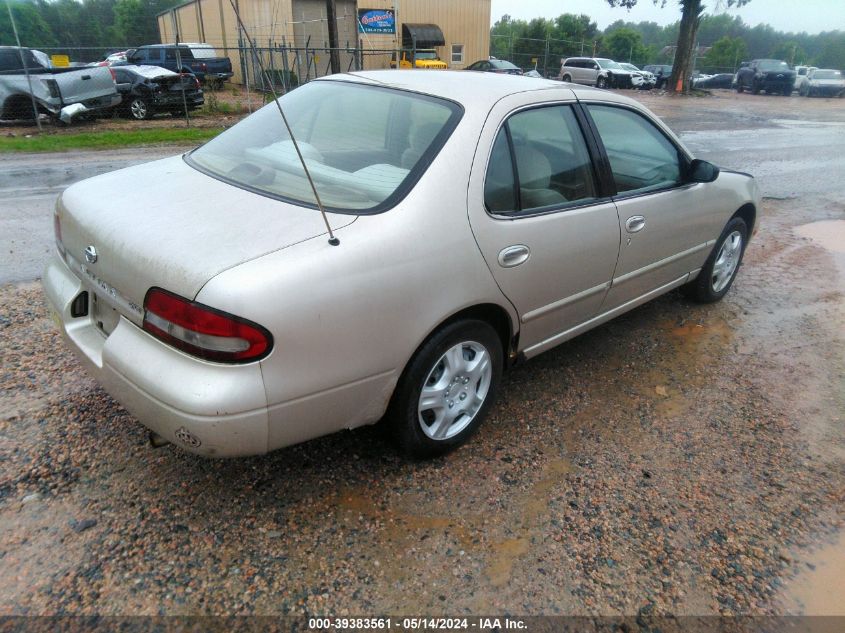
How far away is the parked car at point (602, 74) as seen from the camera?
3331 centimetres

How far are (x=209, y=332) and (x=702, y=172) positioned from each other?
324cm

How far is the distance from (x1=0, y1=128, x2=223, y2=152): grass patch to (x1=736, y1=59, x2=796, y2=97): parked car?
106 feet

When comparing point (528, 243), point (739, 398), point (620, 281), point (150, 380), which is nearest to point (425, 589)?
point (150, 380)

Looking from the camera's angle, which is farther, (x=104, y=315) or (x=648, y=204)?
(x=648, y=204)

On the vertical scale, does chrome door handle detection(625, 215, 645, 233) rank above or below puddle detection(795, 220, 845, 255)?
above

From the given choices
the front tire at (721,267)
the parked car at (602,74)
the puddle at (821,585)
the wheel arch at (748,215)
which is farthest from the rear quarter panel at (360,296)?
the parked car at (602,74)

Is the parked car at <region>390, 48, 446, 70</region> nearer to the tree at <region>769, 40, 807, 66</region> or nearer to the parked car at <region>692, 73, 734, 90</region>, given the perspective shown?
the parked car at <region>692, 73, 734, 90</region>

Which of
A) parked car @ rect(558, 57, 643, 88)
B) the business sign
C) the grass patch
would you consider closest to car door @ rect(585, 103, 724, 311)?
the grass patch

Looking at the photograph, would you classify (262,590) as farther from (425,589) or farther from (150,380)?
(150,380)

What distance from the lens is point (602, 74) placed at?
109 ft

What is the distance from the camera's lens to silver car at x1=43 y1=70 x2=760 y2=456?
2139 mm

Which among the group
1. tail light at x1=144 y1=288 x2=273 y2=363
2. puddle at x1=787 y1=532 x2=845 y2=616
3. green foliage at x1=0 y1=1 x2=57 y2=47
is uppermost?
green foliage at x1=0 y1=1 x2=57 y2=47

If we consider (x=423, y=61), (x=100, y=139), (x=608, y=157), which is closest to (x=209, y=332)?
(x=608, y=157)

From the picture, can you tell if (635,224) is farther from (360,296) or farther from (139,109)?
(139,109)
